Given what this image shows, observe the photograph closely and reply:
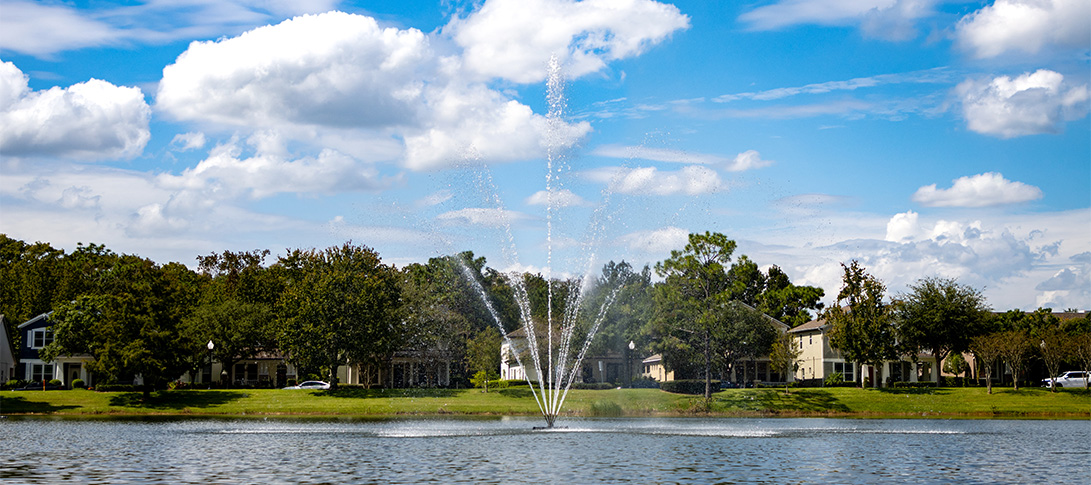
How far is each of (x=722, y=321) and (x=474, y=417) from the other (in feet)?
81.6

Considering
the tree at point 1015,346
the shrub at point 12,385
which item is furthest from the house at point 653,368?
the shrub at point 12,385

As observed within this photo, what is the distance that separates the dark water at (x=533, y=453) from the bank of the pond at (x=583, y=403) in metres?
16.4

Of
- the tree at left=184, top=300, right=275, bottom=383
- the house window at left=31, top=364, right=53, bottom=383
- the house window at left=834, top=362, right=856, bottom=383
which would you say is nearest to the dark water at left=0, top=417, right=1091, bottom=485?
the tree at left=184, top=300, right=275, bottom=383

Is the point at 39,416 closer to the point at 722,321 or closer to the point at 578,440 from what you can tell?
the point at 578,440

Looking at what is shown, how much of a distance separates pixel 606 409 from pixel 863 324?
89.7 ft

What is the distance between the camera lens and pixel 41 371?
344 feet

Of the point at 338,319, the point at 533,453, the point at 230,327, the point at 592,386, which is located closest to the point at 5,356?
the point at 230,327

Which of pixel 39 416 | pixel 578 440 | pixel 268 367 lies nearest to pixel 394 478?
pixel 578 440

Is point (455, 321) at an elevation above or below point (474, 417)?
above

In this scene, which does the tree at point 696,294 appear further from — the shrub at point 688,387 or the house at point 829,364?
the house at point 829,364

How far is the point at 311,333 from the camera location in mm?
88125

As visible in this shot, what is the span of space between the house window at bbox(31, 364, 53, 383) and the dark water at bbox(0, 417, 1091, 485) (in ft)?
167

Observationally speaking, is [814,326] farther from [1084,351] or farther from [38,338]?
[38,338]

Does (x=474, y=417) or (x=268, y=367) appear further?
(x=268, y=367)
